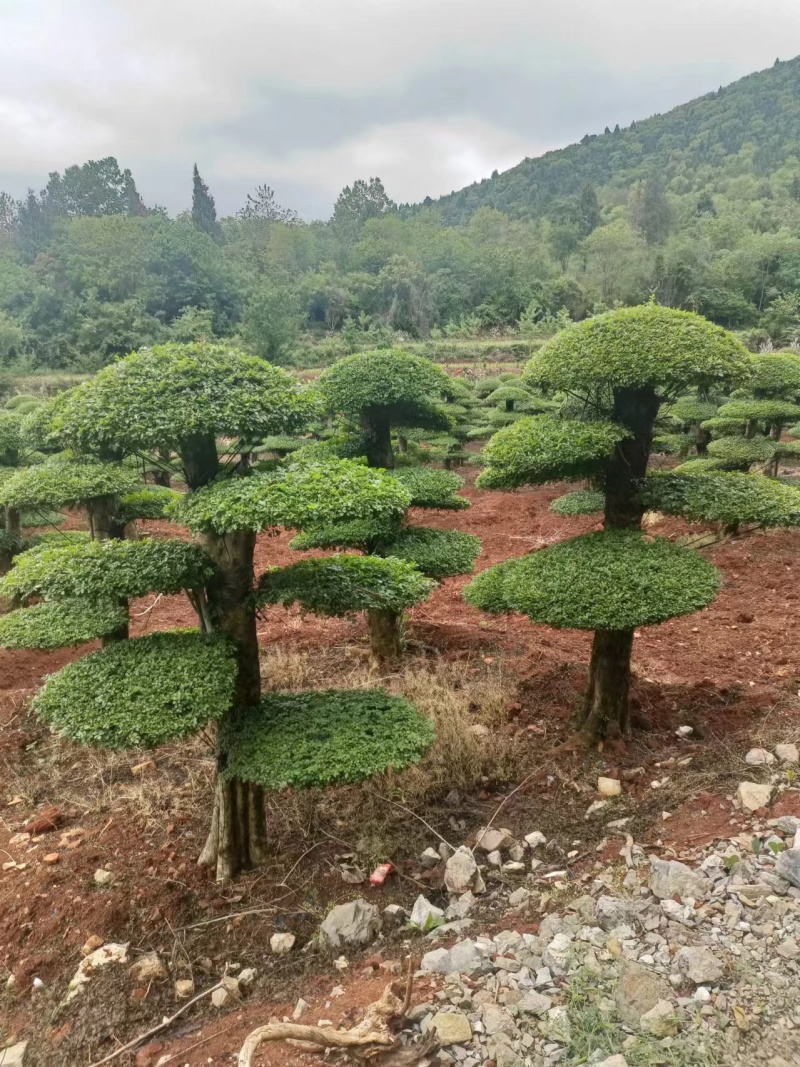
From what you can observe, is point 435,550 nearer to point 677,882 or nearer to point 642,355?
point 642,355

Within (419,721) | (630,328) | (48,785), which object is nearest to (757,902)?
(419,721)

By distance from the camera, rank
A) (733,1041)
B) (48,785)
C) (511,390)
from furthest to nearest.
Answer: (511,390) < (48,785) < (733,1041)

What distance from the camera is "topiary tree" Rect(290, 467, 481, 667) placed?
6.40 meters

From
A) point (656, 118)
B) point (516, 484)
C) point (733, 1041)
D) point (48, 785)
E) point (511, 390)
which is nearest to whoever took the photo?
point (733, 1041)

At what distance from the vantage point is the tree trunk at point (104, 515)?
7371 millimetres

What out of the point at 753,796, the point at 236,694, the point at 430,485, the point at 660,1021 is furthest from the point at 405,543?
the point at 660,1021

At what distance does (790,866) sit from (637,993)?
1.11 meters

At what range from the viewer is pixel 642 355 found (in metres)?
4.30

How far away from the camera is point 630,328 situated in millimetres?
4508

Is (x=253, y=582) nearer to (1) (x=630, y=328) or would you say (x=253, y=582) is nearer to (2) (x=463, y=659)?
(1) (x=630, y=328)

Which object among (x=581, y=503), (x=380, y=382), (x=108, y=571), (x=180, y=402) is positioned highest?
(x=380, y=382)

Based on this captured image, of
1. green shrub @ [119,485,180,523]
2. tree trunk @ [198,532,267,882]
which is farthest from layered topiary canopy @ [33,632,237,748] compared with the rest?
green shrub @ [119,485,180,523]

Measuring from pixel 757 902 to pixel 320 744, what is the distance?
7.73ft

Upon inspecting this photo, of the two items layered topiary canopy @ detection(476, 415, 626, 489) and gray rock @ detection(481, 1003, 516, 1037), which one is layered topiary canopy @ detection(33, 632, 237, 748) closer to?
gray rock @ detection(481, 1003, 516, 1037)
